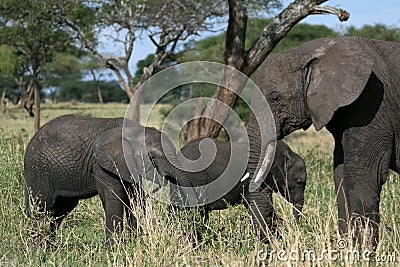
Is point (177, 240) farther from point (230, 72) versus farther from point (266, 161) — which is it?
point (230, 72)

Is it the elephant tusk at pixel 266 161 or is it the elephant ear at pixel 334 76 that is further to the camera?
the elephant tusk at pixel 266 161

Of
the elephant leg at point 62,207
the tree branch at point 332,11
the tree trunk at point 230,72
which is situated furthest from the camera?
the tree trunk at point 230,72

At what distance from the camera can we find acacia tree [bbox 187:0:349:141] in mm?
10516

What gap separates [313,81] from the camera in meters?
5.16

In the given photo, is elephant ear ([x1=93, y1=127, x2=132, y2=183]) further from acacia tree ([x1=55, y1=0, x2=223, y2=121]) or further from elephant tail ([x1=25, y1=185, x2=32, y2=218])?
acacia tree ([x1=55, y1=0, x2=223, y2=121])

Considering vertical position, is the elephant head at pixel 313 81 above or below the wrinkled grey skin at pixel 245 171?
above

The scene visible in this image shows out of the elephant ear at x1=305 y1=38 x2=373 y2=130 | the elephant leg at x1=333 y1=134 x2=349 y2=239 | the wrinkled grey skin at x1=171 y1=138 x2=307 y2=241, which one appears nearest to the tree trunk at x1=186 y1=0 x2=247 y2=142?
the wrinkled grey skin at x1=171 y1=138 x2=307 y2=241

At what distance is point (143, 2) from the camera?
17.1 m

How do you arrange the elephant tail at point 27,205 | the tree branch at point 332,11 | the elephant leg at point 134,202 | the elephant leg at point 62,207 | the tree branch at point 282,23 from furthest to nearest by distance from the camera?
1. the tree branch at point 282,23
2. the tree branch at point 332,11
3. the elephant leg at point 62,207
4. the elephant tail at point 27,205
5. the elephant leg at point 134,202

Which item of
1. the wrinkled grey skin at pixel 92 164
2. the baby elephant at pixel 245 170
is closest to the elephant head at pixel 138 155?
the wrinkled grey skin at pixel 92 164

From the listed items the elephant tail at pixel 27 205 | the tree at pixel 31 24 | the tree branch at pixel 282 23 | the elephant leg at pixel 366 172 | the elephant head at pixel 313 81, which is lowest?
the elephant tail at pixel 27 205

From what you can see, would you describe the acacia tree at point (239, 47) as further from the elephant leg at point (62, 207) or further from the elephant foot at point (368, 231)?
the elephant foot at point (368, 231)

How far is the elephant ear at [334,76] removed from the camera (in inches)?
194

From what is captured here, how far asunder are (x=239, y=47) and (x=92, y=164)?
5027mm
